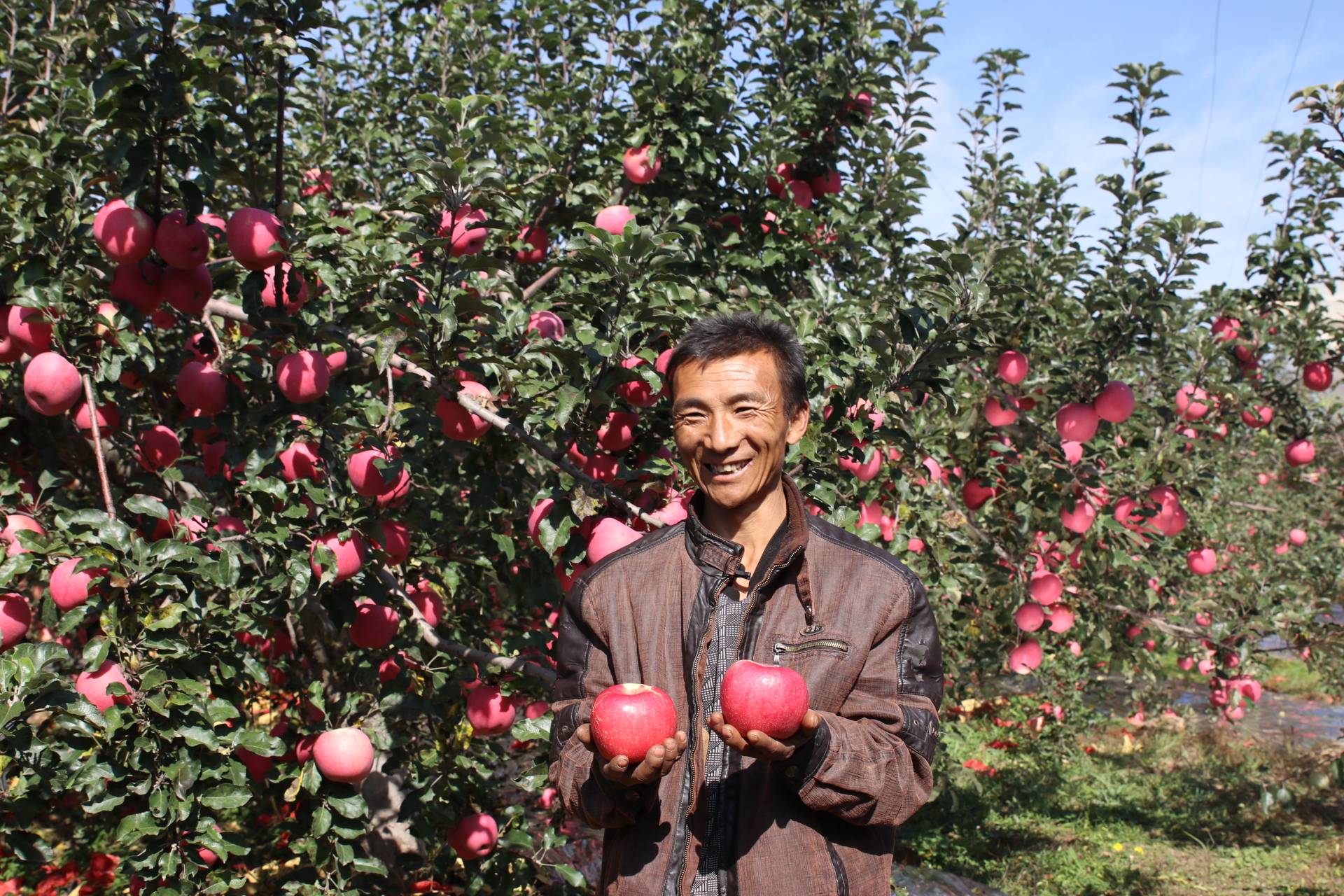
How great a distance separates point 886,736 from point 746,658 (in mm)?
201

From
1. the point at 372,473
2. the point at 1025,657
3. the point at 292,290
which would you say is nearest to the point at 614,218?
the point at 292,290

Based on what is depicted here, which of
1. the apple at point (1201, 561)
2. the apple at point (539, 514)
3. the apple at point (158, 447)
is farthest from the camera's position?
the apple at point (1201, 561)

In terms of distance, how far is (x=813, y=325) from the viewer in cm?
228

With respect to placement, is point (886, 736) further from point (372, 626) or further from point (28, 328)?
point (28, 328)

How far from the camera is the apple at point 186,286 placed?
2459 mm

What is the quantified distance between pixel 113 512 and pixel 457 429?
0.79m

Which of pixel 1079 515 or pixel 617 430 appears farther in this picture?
pixel 1079 515

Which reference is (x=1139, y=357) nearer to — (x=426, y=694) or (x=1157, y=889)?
(x=1157, y=889)

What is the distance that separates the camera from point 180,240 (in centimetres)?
236

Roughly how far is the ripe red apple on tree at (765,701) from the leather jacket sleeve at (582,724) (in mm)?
194

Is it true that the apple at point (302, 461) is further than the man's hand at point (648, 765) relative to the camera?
Yes

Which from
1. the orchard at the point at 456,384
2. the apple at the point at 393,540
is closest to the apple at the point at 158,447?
the orchard at the point at 456,384

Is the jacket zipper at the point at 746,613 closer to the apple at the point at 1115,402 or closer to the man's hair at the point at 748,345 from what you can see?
the man's hair at the point at 748,345

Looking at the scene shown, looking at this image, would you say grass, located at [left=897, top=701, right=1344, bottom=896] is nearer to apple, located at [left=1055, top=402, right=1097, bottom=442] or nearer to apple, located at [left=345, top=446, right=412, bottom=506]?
apple, located at [left=1055, top=402, right=1097, bottom=442]
